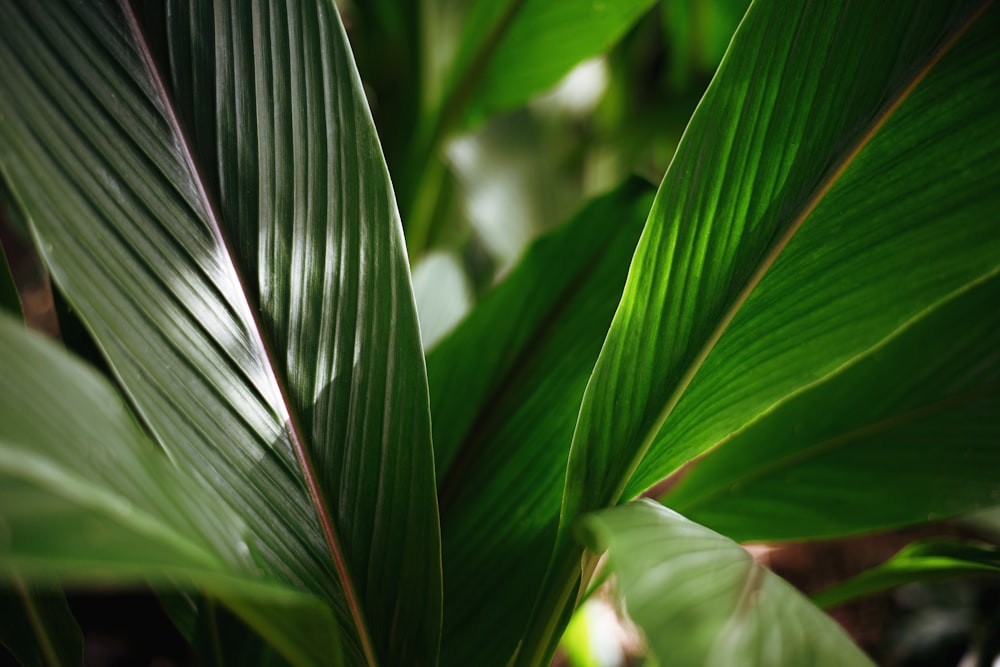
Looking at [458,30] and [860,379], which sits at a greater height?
[458,30]

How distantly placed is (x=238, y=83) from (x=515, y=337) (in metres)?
0.25

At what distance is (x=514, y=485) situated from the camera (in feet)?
1.37

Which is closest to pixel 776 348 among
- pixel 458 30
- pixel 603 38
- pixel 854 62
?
pixel 854 62

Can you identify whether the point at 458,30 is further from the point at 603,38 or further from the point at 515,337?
the point at 515,337

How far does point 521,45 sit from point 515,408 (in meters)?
0.40

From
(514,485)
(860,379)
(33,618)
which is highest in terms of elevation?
(33,618)

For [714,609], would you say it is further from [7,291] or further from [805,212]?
[7,291]

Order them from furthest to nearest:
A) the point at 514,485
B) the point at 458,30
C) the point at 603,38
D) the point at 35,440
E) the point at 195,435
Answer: the point at 458,30
the point at 603,38
the point at 514,485
the point at 195,435
the point at 35,440

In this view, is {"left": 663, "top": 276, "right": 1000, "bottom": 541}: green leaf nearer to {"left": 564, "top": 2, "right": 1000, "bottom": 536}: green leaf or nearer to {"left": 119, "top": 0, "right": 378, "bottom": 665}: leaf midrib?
{"left": 564, "top": 2, "right": 1000, "bottom": 536}: green leaf

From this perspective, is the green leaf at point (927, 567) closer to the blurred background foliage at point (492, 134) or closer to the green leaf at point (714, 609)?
the green leaf at point (714, 609)

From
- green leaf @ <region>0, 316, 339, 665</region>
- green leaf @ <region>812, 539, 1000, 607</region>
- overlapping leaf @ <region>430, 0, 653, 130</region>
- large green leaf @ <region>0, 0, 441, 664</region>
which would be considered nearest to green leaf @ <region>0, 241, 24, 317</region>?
large green leaf @ <region>0, 0, 441, 664</region>

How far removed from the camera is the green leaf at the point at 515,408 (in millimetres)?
407

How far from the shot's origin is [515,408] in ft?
1.49

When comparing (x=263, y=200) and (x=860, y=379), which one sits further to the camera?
(x=860, y=379)
